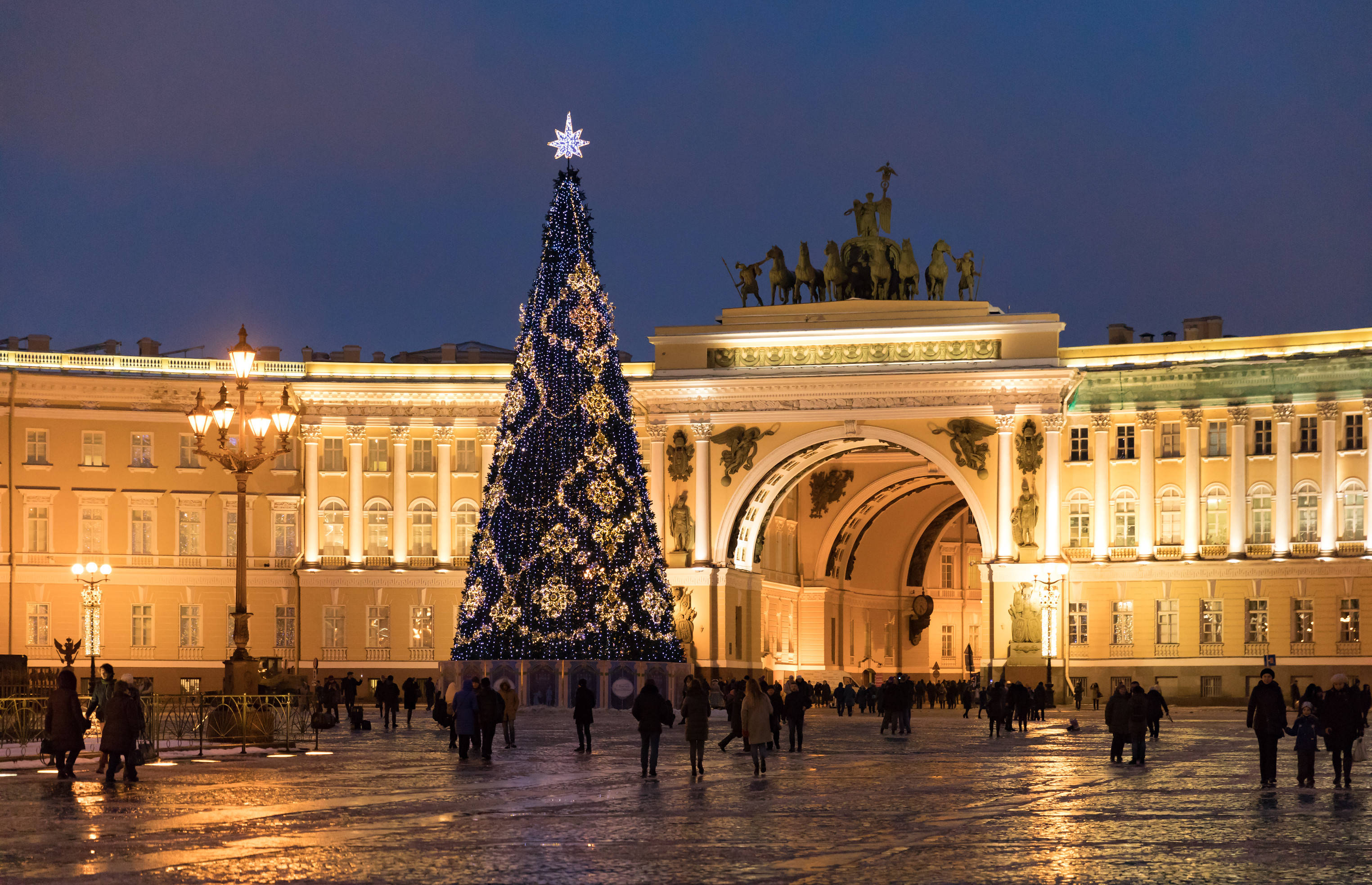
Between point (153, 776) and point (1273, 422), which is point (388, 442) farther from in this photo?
point (153, 776)

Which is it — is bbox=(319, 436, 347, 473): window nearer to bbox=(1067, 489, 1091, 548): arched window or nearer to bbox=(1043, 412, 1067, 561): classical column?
bbox=(1043, 412, 1067, 561): classical column

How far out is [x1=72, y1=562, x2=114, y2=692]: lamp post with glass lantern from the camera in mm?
62375

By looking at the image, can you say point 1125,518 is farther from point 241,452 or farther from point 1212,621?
point 241,452

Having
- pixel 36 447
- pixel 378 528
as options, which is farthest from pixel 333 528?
pixel 36 447

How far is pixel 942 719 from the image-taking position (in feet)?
176

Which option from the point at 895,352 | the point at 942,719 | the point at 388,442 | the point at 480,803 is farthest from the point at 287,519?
the point at 480,803

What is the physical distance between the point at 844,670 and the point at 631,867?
6194cm

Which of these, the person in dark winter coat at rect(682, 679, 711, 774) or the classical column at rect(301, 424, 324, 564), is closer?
the person in dark winter coat at rect(682, 679, 711, 774)

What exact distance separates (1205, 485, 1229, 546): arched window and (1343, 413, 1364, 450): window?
3991 millimetres

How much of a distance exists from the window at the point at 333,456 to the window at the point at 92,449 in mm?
7136

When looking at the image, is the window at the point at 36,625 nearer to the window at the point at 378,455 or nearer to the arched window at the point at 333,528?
the arched window at the point at 333,528

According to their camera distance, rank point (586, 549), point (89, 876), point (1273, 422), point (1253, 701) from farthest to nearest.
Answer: point (1273, 422) → point (586, 549) → point (1253, 701) → point (89, 876)

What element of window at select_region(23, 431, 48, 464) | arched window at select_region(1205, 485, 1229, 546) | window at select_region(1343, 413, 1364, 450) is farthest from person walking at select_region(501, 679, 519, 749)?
window at select_region(1343, 413, 1364, 450)

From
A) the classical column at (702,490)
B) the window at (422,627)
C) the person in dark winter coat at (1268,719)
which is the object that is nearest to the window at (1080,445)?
the classical column at (702,490)
